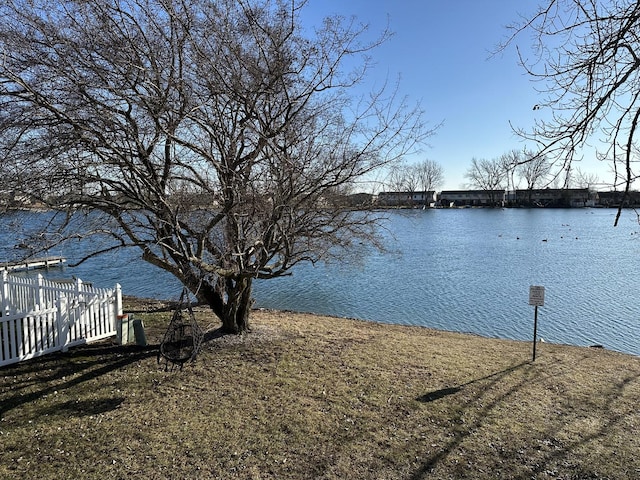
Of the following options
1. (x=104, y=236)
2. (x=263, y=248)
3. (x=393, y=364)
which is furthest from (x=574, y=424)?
(x=104, y=236)

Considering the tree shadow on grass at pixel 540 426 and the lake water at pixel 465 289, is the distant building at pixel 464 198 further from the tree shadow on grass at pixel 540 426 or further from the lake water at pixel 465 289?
the tree shadow on grass at pixel 540 426

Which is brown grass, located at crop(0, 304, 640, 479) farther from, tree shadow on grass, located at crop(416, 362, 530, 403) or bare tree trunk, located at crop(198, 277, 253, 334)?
Answer: bare tree trunk, located at crop(198, 277, 253, 334)

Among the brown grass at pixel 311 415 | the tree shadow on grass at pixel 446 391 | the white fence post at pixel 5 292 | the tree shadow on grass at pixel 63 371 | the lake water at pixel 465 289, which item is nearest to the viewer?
the brown grass at pixel 311 415

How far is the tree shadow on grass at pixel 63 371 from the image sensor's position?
5059mm

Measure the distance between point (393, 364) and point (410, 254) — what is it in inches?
757

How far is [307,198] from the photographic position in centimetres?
615

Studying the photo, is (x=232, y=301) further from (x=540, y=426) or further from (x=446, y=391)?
(x=540, y=426)

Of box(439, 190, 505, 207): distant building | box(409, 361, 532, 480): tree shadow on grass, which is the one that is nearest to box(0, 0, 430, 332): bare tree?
box(409, 361, 532, 480): tree shadow on grass

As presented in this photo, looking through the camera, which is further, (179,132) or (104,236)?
(104,236)

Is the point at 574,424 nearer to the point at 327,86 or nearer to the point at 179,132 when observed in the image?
the point at 327,86

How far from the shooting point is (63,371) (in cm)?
596

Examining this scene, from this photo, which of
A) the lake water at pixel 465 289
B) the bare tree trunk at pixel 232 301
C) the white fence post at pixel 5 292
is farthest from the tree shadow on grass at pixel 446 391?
the white fence post at pixel 5 292

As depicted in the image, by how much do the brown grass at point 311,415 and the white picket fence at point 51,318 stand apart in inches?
11.8

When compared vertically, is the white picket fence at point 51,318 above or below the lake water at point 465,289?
above
